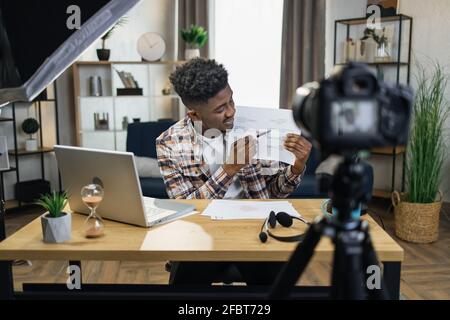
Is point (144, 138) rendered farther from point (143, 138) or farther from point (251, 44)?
point (251, 44)

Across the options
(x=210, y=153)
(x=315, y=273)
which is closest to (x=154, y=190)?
(x=315, y=273)

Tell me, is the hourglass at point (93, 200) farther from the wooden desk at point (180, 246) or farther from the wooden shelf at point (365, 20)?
the wooden shelf at point (365, 20)

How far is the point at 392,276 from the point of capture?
108 centimetres

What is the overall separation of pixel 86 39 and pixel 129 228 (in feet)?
2.57

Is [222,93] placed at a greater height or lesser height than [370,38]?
lesser

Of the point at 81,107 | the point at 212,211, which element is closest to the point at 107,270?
the point at 212,211

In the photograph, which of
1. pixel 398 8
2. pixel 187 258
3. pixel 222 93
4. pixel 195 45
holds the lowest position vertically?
pixel 187 258

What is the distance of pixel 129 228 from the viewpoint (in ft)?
4.02

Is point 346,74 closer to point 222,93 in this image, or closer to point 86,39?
point 86,39

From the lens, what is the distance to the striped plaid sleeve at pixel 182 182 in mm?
1596

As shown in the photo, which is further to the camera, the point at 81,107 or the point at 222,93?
the point at 81,107

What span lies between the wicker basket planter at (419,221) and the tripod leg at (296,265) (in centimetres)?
254
